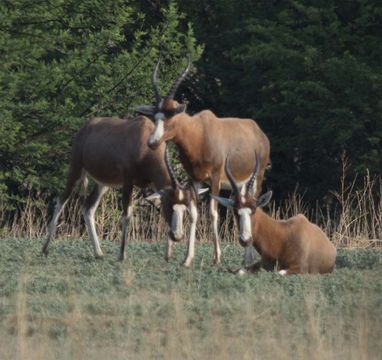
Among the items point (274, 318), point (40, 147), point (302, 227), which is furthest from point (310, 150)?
point (274, 318)

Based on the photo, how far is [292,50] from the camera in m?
28.8

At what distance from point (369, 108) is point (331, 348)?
18.5m

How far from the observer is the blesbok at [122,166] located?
52.4 feet

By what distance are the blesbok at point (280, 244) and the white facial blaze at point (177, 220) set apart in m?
0.75

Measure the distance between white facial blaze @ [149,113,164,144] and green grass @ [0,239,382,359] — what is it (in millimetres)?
1495

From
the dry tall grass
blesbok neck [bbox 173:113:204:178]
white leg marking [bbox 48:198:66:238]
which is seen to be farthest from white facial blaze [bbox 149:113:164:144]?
the dry tall grass

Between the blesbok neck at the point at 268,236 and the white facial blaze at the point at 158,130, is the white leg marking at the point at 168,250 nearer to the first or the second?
the white facial blaze at the point at 158,130

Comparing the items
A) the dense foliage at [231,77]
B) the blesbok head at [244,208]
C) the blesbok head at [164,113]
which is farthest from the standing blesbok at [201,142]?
the dense foliage at [231,77]

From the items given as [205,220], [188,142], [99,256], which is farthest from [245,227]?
[205,220]

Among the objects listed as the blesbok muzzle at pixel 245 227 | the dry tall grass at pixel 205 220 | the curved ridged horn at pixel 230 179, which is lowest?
the dry tall grass at pixel 205 220

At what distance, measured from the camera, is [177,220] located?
612 inches

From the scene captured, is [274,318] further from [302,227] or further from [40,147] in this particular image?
[40,147]

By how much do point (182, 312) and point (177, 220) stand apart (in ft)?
13.4

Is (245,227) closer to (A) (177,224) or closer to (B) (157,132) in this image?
(A) (177,224)
